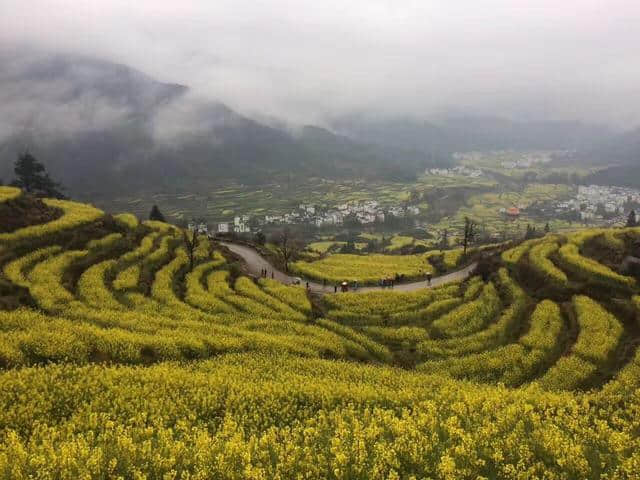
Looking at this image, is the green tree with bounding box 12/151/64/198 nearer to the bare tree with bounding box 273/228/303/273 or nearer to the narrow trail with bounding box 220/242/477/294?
the narrow trail with bounding box 220/242/477/294

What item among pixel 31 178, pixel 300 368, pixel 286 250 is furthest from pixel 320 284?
pixel 31 178

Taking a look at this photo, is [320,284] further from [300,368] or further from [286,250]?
[300,368]

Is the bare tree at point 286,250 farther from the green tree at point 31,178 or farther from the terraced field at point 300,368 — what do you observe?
the green tree at point 31,178

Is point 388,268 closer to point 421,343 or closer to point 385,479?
point 421,343

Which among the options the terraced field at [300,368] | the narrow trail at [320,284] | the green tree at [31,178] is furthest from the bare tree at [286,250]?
the green tree at [31,178]

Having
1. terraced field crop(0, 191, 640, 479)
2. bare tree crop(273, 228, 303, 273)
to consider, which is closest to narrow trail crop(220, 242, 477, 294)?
bare tree crop(273, 228, 303, 273)

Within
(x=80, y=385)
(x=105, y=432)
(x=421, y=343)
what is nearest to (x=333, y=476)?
(x=105, y=432)
